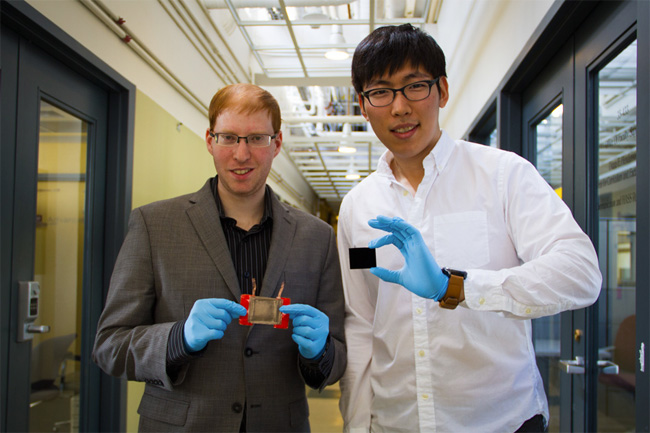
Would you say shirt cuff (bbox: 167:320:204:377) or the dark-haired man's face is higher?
the dark-haired man's face

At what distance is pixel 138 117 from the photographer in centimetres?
296

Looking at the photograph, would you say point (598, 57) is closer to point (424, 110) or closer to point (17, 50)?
point (424, 110)

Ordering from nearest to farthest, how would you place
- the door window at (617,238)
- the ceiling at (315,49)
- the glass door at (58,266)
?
the door window at (617,238) < the glass door at (58,266) < the ceiling at (315,49)

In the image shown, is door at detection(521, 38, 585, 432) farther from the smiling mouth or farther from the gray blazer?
the gray blazer

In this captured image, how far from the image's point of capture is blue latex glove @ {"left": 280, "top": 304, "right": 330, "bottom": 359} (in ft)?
4.31

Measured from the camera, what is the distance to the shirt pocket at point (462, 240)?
132 centimetres

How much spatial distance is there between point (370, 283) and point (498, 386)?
457 mm

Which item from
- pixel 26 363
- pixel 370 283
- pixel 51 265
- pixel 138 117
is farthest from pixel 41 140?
pixel 370 283

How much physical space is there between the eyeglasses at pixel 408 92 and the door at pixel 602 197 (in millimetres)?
706

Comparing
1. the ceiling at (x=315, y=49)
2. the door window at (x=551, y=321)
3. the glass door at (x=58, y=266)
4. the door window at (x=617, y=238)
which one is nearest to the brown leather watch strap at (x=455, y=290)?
the door window at (x=617, y=238)

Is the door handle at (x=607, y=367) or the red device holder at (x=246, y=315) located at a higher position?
the red device holder at (x=246, y=315)


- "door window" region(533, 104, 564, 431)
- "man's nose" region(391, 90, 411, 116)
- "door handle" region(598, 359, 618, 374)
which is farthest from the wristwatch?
"door window" region(533, 104, 564, 431)

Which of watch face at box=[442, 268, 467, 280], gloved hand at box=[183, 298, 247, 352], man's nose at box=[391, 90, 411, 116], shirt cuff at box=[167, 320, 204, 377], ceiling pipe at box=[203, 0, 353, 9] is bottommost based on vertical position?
shirt cuff at box=[167, 320, 204, 377]

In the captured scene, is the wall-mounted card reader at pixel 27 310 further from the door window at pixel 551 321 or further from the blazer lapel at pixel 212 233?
the door window at pixel 551 321
